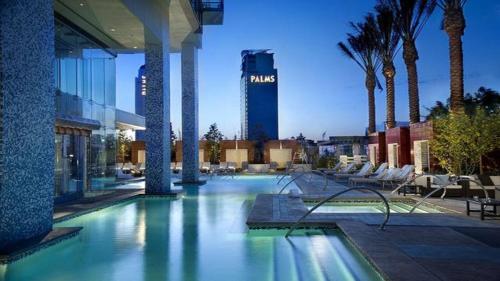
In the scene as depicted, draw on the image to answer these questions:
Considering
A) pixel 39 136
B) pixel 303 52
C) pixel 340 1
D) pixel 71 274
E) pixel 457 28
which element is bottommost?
pixel 71 274

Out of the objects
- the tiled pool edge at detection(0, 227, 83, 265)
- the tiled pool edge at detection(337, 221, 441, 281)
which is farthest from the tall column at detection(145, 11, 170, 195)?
the tiled pool edge at detection(337, 221, 441, 281)

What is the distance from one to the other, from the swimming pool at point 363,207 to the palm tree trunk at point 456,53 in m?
6.00

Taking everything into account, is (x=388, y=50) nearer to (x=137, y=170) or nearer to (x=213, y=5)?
(x=213, y=5)

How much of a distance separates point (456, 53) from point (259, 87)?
117 metres

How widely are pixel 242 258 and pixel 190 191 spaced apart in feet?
34.7

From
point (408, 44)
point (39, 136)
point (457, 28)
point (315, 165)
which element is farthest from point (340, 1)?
point (39, 136)

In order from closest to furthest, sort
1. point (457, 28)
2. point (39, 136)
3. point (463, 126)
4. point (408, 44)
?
point (39, 136), point (463, 126), point (457, 28), point (408, 44)

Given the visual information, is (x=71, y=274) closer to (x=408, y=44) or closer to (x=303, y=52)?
(x=408, y=44)

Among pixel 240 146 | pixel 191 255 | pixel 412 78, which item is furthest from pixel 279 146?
pixel 191 255

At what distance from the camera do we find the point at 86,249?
655cm

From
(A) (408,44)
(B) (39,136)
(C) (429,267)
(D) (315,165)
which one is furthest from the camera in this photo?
(D) (315,165)

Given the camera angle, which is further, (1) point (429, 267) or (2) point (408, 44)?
(2) point (408, 44)

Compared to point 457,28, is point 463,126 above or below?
below

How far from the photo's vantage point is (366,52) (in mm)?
26453
